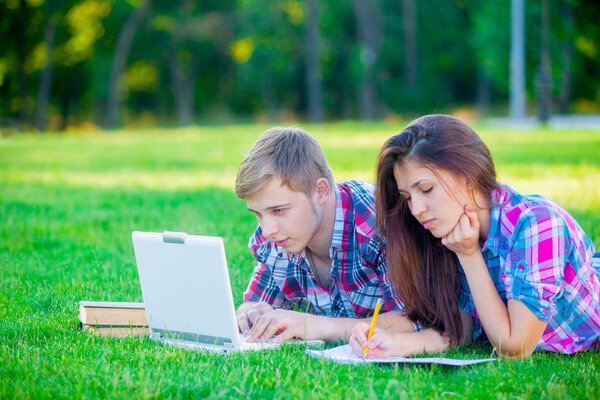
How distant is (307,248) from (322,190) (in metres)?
0.39

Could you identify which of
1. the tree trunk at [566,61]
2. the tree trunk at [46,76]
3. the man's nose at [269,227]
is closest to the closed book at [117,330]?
the man's nose at [269,227]

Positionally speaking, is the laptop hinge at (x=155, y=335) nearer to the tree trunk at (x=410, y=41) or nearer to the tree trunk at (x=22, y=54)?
the tree trunk at (x=22, y=54)

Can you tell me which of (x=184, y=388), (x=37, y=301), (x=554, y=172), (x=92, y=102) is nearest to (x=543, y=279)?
(x=184, y=388)

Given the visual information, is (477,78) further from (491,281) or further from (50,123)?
(491,281)

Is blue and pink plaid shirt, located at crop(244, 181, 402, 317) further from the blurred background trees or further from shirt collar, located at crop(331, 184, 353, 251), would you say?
the blurred background trees

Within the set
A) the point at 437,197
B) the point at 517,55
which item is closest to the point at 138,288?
the point at 437,197

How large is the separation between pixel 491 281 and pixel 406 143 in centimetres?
67

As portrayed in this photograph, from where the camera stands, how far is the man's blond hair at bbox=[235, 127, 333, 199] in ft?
10.4

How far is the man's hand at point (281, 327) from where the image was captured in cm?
321

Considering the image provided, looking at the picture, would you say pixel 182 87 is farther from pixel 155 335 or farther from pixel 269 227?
pixel 269 227

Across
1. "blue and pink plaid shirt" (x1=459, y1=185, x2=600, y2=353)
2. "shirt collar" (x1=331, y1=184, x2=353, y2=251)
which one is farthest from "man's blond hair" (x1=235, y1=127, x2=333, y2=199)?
"blue and pink plaid shirt" (x1=459, y1=185, x2=600, y2=353)

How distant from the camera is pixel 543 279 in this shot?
2770mm

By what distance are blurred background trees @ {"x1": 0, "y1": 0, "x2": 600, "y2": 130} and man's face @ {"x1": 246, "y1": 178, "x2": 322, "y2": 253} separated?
107ft

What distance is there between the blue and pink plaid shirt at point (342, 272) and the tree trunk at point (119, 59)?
34.4 m
